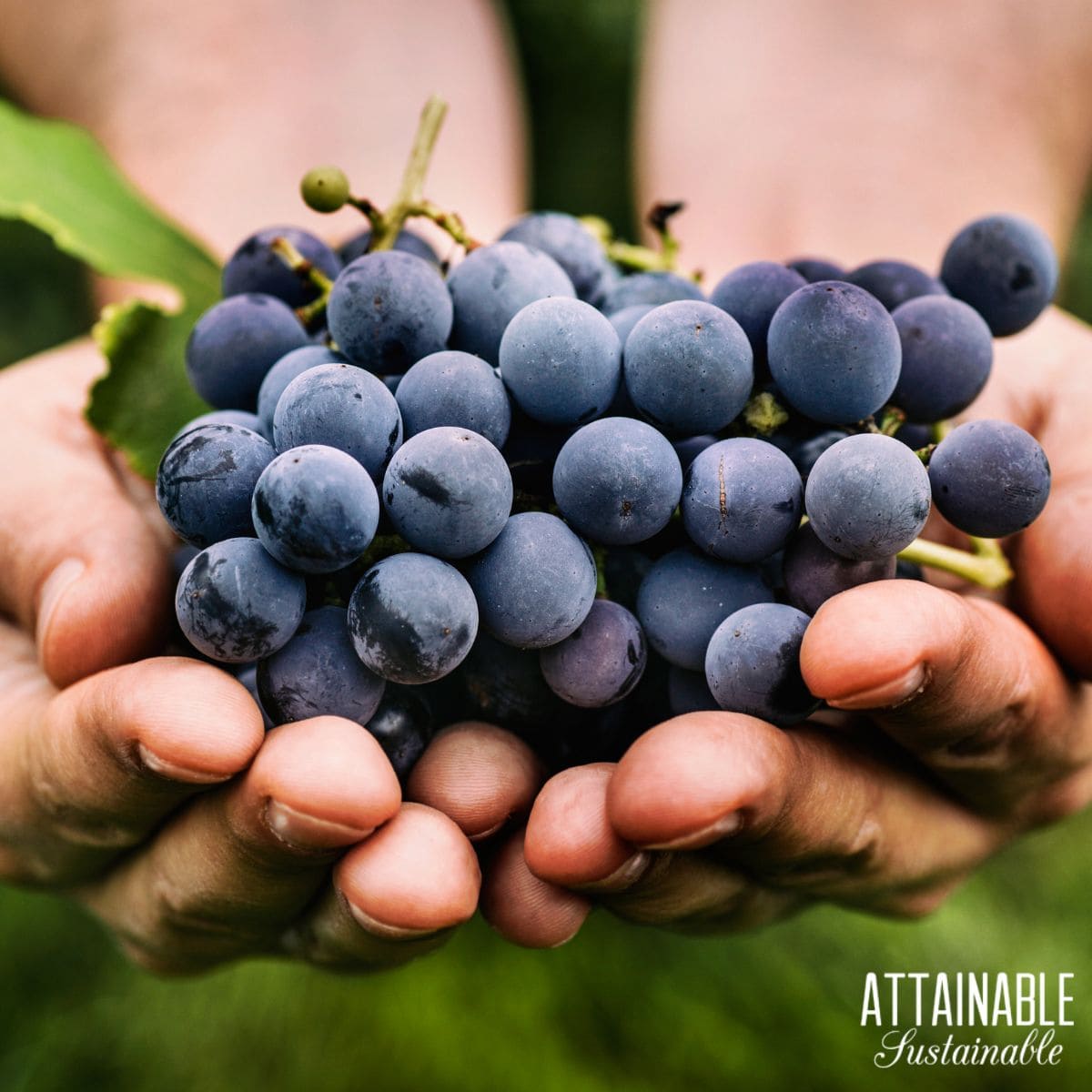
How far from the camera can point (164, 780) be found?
3.02ft

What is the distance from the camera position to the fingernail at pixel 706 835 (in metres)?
0.85

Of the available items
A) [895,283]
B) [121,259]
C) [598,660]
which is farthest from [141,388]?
[895,283]

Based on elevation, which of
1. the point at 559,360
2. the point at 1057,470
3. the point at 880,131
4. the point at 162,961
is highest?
the point at 880,131

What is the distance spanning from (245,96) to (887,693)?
7.55 feet

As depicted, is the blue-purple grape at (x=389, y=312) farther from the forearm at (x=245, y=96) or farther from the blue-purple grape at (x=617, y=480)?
the forearm at (x=245, y=96)

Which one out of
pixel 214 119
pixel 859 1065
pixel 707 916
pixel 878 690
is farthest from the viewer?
pixel 214 119

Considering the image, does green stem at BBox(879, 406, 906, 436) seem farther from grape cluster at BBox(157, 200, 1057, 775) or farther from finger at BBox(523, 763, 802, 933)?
finger at BBox(523, 763, 802, 933)

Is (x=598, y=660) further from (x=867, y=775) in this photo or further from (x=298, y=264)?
(x=298, y=264)

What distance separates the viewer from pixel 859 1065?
1.92 meters

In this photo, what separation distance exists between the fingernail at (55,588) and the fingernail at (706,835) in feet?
2.35

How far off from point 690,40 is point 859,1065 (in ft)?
8.65

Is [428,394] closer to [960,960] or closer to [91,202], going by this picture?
[91,202]

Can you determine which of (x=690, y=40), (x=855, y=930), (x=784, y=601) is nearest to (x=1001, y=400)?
(x=784, y=601)

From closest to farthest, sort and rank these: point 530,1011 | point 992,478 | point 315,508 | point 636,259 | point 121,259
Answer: point 315,508, point 992,478, point 636,259, point 121,259, point 530,1011
